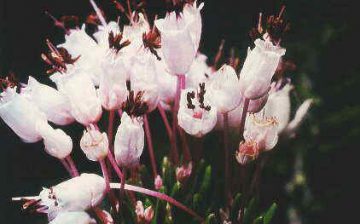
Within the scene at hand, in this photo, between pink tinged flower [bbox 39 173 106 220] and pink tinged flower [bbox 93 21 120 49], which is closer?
pink tinged flower [bbox 39 173 106 220]

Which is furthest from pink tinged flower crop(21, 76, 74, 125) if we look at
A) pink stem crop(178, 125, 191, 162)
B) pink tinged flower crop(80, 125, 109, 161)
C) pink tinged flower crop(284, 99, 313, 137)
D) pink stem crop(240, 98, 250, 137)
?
pink tinged flower crop(284, 99, 313, 137)

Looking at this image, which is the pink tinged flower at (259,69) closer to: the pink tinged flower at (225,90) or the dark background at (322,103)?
the pink tinged flower at (225,90)

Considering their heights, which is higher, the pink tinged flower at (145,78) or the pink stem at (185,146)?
the pink tinged flower at (145,78)

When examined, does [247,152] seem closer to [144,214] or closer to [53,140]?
[144,214]

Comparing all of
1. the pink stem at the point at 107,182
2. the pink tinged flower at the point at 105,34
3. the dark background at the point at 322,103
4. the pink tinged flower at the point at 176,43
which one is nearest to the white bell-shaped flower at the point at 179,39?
the pink tinged flower at the point at 176,43

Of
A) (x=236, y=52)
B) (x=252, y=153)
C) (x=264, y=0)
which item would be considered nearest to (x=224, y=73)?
(x=252, y=153)

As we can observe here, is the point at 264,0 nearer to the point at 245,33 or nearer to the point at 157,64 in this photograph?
the point at 245,33

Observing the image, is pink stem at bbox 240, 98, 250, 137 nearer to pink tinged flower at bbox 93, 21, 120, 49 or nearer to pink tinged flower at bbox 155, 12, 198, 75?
pink tinged flower at bbox 155, 12, 198, 75

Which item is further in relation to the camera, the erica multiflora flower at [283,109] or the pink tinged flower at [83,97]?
the erica multiflora flower at [283,109]
